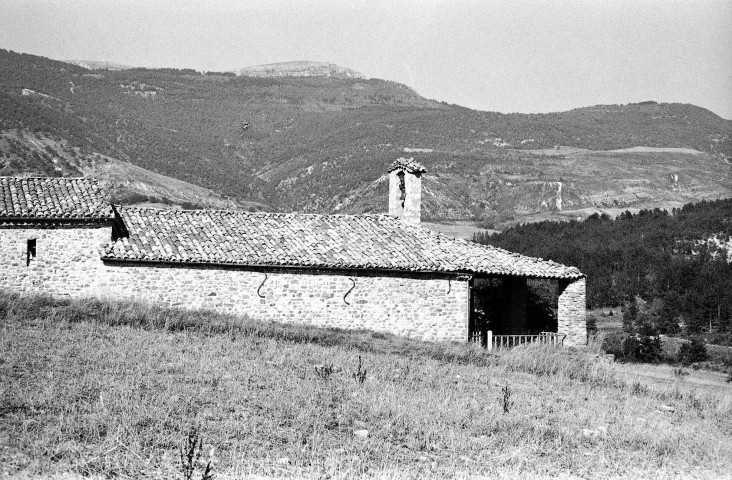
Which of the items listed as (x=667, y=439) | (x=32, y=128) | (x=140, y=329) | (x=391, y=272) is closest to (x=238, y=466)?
(x=667, y=439)

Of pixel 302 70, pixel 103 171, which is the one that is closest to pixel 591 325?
pixel 103 171

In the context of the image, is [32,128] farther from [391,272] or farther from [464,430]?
[464,430]

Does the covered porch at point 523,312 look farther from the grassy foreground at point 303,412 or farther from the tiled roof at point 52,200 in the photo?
the tiled roof at point 52,200

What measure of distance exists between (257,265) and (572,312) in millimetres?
9339

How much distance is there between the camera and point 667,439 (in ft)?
37.3

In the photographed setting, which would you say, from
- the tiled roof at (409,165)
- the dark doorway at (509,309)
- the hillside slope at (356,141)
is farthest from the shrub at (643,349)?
the hillside slope at (356,141)

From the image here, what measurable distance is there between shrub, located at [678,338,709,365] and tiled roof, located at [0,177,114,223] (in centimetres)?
3129

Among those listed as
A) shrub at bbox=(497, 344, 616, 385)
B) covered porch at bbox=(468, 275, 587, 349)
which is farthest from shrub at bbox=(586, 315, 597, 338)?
shrub at bbox=(497, 344, 616, 385)

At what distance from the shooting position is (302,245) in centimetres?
2219

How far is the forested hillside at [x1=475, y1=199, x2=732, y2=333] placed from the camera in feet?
168

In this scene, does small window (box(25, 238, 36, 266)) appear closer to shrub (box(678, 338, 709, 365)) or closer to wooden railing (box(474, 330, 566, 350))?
wooden railing (box(474, 330, 566, 350))

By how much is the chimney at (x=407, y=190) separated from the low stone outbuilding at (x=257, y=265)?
125cm

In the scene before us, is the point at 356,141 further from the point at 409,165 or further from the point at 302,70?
the point at 302,70

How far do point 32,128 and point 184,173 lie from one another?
17.7 m
